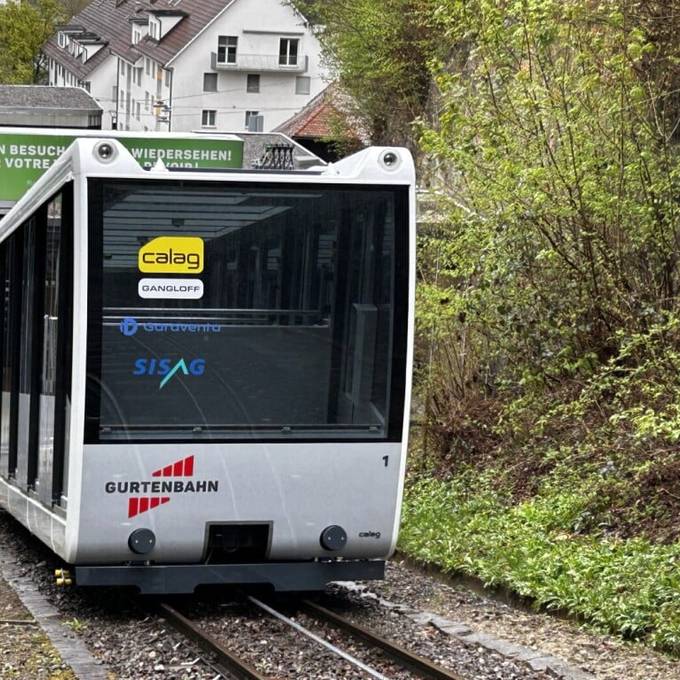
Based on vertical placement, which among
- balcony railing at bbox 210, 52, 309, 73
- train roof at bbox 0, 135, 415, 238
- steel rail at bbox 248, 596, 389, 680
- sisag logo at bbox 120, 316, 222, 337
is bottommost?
steel rail at bbox 248, 596, 389, 680

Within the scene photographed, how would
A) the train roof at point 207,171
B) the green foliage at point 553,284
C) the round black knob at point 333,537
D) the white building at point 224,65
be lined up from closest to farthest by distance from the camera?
the train roof at point 207,171
the round black knob at point 333,537
the green foliage at point 553,284
the white building at point 224,65

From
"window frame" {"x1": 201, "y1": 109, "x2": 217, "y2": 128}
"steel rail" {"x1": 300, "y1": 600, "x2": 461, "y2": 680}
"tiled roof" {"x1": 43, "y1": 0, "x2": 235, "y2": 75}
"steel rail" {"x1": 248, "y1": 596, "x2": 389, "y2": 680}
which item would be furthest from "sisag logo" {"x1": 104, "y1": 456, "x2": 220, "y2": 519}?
"window frame" {"x1": 201, "y1": 109, "x2": 217, "y2": 128}

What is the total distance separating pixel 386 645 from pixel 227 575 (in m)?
1.44

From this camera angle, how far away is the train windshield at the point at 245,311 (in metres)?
9.00

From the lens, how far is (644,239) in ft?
47.2

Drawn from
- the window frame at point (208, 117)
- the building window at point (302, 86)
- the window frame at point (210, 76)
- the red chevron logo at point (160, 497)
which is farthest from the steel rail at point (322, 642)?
the building window at point (302, 86)

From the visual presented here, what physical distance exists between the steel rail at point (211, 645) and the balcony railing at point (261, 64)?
6891cm

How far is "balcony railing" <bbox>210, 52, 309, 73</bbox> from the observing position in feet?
252

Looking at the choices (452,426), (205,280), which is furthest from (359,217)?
(452,426)

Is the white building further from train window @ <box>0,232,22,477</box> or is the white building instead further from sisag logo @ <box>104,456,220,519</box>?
sisag logo @ <box>104,456,220,519</box>

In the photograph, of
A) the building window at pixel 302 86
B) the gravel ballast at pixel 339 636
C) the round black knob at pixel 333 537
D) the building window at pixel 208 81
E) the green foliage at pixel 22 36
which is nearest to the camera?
the gravel ballast at pixel 339 636

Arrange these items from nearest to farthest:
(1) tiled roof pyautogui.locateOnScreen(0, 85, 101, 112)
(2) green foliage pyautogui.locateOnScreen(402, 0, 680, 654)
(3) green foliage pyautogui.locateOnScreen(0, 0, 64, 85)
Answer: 1. (2) green foliage pyautogui.locateOnScreen(402, 0, 680, 654)
2. (1) tiled roof pyautogui.locateOnScreen(0, 85, 101, 112)
3. (3) green foliage pyautogui.locateOnScreen(0, 0, 64, 85)

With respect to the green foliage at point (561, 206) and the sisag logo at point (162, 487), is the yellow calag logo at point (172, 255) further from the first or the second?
the green foliage at point (561, 206)

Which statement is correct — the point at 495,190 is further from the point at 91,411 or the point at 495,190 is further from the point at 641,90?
the point at 91,411
